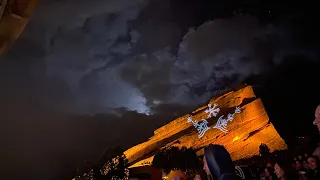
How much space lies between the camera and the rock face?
22544mm

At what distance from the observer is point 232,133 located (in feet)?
80.3

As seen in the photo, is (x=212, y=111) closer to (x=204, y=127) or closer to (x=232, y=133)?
(x=204, y=127)

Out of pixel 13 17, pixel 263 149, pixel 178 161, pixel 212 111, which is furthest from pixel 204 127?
pixel 13 17

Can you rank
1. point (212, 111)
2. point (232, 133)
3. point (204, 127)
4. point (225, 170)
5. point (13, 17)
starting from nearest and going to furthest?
point (225, 170) → point (13, 17) → point (232, 133) → point (204, 127) → point (212, 111)

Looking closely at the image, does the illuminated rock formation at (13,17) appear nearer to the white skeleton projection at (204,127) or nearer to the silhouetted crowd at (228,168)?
the silhouetted crowd at (228,168)

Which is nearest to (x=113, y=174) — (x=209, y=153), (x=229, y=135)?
(x=229, y=135)

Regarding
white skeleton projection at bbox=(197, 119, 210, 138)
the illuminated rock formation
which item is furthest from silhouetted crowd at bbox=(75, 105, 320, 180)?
white skeleton projection at bbox=(197, 119, 210, 138)

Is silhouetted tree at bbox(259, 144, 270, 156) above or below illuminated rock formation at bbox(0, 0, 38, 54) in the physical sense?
below

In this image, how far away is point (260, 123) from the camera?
938 inches

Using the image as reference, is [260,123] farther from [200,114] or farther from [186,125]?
[186,125]

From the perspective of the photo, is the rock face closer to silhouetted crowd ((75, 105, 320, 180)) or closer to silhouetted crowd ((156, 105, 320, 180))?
silhouetted crowd ((75, 105, 320, 180))

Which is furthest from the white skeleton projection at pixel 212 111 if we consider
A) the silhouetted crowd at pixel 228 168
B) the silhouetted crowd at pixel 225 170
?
the silhouetted crowd at pixel 228 168

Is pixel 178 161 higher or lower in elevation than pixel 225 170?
higher

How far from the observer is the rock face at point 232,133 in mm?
22544
